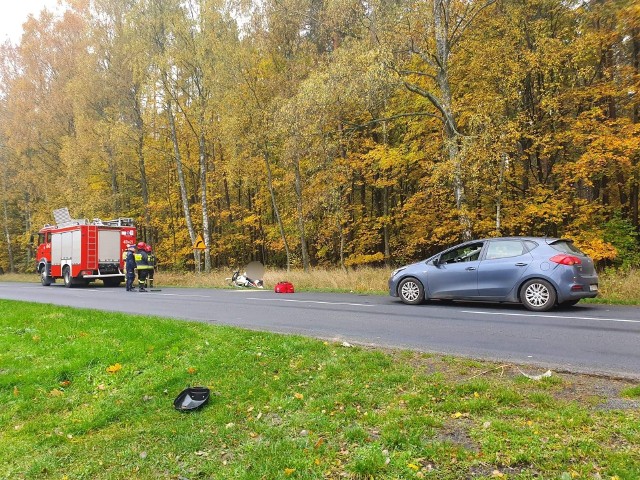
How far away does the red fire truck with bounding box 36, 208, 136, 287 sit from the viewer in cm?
2245

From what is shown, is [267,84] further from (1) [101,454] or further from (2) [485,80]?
(1) [101,454]

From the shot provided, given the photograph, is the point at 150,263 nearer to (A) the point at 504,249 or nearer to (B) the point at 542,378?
(A) the point at 504,249

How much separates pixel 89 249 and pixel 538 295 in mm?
20633

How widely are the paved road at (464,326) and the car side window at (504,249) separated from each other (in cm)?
121

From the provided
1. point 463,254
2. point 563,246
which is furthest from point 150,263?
point 563,246

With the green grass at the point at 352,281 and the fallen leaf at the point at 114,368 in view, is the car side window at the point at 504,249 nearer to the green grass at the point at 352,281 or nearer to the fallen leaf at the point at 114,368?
the green grass at the point at 352,281

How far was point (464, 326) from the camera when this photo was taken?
317 inches

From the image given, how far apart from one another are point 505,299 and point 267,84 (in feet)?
53.2

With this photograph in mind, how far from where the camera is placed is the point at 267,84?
71.7 feet

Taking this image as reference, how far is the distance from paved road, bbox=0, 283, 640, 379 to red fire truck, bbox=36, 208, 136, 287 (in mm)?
11004

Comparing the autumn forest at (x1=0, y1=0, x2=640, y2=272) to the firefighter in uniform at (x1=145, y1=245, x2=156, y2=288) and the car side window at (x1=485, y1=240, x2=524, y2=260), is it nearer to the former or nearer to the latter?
the car side window at (x1=485, y1=240, x2=524, y2=260)

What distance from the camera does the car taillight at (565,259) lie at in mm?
9398

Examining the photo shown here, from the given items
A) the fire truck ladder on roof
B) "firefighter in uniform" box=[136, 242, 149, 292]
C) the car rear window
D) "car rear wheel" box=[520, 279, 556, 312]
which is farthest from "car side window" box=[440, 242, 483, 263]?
the fire truck ladder on roof

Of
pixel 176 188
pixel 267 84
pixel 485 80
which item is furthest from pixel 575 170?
pixel 176 188
